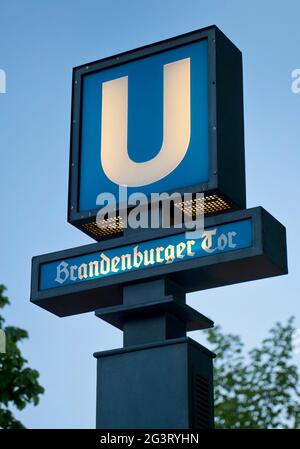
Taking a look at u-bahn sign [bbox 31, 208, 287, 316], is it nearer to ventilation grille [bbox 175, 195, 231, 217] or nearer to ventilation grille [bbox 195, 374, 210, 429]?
ventilation grille [bbox 175, 195, 231, 217]

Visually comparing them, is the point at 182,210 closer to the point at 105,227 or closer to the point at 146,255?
the point at 146,255

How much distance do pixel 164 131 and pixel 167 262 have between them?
1.28 meters

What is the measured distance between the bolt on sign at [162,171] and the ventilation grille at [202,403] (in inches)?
32.8

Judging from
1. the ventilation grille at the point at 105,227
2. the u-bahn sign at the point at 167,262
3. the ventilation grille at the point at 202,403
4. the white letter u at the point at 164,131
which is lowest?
the ventilation grille at the point at 202,403

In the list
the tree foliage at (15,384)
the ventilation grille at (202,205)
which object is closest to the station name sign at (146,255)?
the ventilation grille at (202,205)

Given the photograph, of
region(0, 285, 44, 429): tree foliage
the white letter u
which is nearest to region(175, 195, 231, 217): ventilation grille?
the white letter u

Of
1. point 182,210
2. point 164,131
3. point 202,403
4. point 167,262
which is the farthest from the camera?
point 164,131

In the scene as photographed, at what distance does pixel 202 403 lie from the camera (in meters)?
7.87

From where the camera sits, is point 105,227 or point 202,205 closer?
point 202,205

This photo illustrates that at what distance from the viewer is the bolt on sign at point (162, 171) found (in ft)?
26.7

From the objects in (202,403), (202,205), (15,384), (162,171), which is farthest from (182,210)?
(15,384)

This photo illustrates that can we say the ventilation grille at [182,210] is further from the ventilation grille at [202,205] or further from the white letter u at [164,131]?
the white letter u at [164,131]
